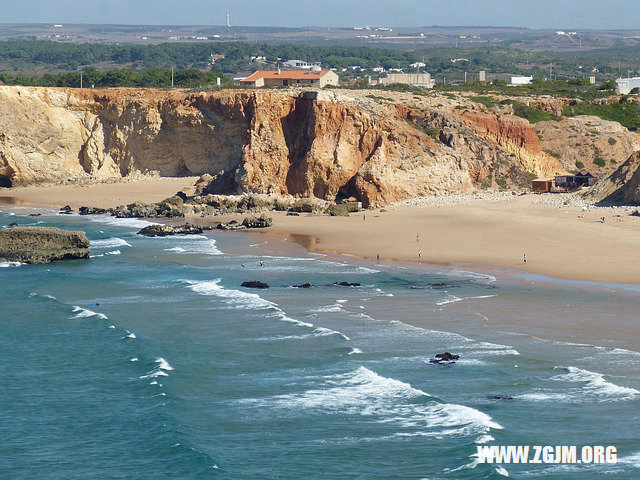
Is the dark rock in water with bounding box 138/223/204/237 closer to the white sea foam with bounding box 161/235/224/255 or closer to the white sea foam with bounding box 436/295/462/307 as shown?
the white sea foam with bounding box 161/235/224/255

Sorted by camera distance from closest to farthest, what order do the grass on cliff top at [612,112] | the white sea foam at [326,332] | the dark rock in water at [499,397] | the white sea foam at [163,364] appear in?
1. the dark rock in water at [499,397]
2. the white sea foam at [163,364]
3. the white sea foam at [326,332]
4. the grass on cliff top at [612,112]

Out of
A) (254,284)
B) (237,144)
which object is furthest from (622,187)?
(237,144)

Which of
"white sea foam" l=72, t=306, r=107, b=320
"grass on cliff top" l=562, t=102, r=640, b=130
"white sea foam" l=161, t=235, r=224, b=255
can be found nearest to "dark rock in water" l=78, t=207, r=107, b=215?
"white sea foam" l=161, t=235, r=224, b=255

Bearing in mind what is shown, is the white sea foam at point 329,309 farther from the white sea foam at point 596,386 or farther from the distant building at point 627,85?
the distant building at point 627,85

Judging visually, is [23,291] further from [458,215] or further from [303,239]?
[458,215]

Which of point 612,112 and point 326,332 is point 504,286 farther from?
point 612,112

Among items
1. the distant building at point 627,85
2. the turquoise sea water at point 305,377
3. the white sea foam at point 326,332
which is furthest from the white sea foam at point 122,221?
the distant building at point 627,85
